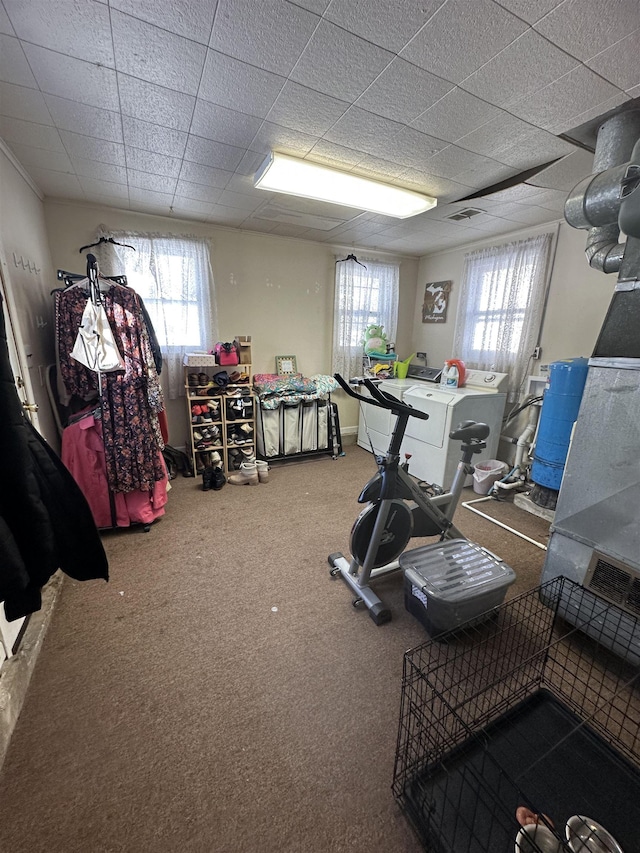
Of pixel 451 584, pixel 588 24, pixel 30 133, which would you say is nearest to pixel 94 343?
pixel 30 133

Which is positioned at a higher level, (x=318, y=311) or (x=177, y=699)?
(x=318, y=311)

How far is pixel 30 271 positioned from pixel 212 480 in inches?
79.0

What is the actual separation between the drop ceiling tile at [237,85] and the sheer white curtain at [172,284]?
1.88 meters

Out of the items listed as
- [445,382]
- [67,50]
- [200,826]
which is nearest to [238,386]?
[445,382]

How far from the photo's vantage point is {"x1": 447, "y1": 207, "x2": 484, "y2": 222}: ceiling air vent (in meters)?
2.80

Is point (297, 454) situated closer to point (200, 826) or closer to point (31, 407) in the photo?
point (31, 407)

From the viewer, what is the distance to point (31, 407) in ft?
5.52

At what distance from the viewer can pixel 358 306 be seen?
4.20 meters

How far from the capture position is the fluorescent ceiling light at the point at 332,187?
2.10m

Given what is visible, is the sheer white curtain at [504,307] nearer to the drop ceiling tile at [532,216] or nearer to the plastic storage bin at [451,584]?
the drop ceiling tile at [532,216]

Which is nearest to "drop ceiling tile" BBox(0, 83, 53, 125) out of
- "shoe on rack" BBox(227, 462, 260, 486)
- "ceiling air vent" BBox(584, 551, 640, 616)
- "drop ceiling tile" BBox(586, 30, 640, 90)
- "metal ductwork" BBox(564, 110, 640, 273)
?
"drop ceiling tile" BBox(586, 30, 640, 90)

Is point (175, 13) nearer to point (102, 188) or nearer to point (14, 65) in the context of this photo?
point (14, 65)

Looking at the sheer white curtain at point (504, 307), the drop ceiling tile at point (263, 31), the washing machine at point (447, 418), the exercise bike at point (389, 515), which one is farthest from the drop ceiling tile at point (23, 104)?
the sheer white curtain at point (504, 307)

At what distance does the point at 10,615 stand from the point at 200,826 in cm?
82
